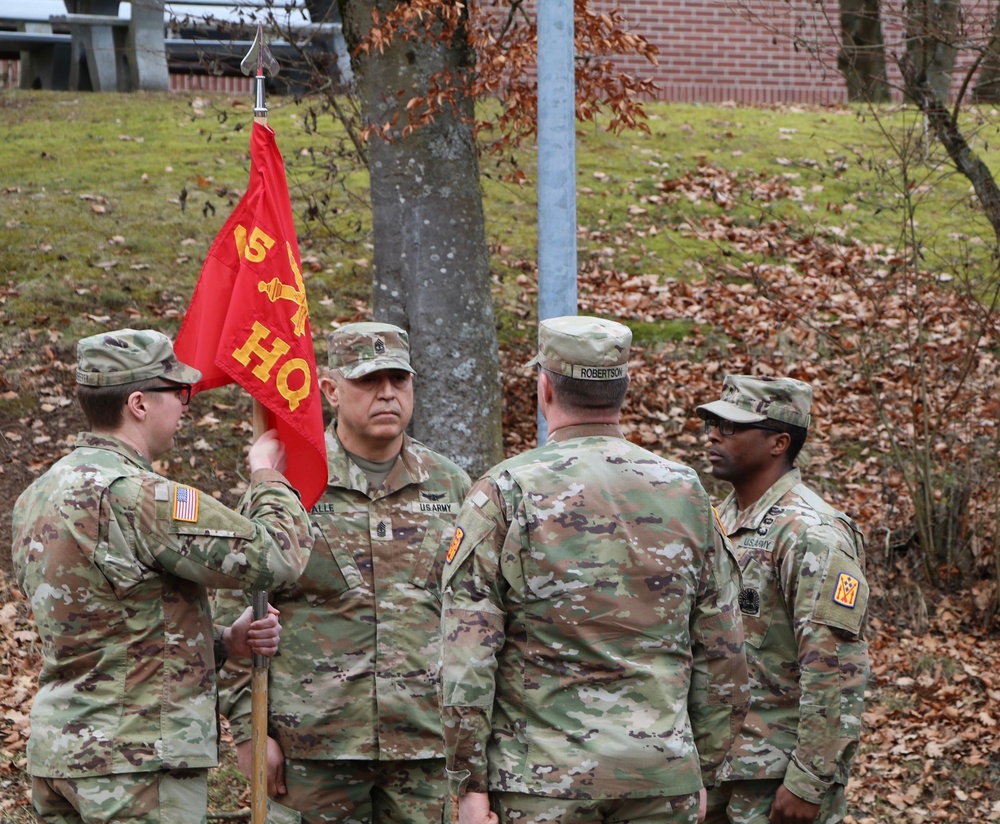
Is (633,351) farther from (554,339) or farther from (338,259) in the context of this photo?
(554,339)

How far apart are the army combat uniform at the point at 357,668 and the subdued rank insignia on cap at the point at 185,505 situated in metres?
0.71

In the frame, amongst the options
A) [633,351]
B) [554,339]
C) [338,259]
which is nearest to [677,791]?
[554,339]

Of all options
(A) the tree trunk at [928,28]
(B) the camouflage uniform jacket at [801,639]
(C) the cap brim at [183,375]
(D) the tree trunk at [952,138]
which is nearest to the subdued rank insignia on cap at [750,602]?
(B) the camouflage uniform jacket at [801,639]

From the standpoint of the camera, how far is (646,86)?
8.35 meters

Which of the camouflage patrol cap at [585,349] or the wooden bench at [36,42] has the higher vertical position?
the wooden bench at [36,42]

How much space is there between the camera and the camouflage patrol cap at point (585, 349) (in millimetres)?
3719

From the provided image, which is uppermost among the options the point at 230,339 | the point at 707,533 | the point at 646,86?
the point at 646,86

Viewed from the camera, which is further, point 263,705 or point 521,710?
point 263,705

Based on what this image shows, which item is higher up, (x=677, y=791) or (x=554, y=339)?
(x=554, y=339)

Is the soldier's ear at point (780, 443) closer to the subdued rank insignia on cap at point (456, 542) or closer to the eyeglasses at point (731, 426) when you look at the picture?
the eyeglasses at point (731, 426)

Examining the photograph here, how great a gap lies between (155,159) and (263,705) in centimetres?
1051

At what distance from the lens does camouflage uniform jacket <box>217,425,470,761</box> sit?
4508 millimetres

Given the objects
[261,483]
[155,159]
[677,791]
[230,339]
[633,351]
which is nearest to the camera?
[677,791]

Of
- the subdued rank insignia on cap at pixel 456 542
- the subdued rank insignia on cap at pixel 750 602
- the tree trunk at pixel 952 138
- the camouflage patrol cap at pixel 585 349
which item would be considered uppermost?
the tree trunk at pixel 952 138
